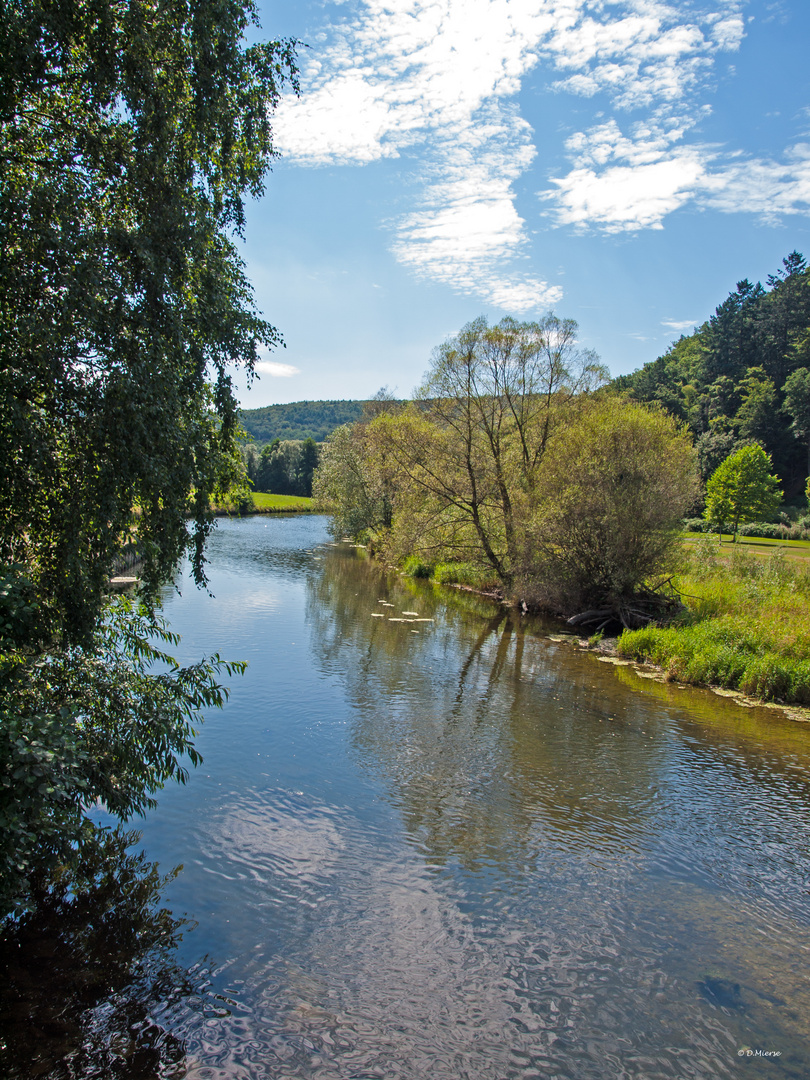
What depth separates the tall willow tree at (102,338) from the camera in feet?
21.1

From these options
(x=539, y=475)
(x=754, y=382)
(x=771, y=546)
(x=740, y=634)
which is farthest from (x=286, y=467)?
(x=740, y=634)

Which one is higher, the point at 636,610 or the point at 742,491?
the point at 742,491

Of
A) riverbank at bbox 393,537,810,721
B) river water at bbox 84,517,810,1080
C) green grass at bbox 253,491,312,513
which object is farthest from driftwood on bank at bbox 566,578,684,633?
green grass at bbox 253,491,312,513

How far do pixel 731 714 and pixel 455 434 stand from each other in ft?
60.2

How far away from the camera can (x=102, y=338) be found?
6.85 meters

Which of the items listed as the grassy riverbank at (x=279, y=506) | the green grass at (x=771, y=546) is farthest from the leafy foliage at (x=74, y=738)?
the grassy riverbank at (x=279, y=506)

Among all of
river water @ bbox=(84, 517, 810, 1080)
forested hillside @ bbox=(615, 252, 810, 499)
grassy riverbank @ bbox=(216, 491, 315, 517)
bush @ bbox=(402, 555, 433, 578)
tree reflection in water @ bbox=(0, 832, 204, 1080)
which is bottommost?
river water @ bbox=(84, 517, 810, 1080)

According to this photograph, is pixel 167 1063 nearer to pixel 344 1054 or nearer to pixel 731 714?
pixel 344 1054

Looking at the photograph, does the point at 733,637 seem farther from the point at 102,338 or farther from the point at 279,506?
the point at 279,506

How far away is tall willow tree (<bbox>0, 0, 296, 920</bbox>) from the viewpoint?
6441mm

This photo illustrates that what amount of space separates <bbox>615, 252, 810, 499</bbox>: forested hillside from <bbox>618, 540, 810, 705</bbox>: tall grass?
137ft

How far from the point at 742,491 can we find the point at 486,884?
58785 millimetres

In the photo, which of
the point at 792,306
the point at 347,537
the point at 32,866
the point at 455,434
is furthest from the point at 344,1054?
the point at 792,306

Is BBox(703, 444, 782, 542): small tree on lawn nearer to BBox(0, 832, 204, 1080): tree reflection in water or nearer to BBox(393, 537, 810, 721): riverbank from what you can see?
BBox(393, 537, 810, 721): riverbank
